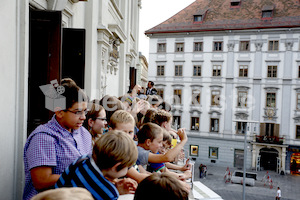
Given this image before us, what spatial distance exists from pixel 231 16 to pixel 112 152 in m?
28.3

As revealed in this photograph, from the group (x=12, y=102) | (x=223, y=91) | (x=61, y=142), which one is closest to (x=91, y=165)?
(x=61, y=142)

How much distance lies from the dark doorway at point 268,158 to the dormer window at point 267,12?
13.4 metres

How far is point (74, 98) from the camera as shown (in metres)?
2.10

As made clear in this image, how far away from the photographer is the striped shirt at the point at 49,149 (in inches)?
70.0

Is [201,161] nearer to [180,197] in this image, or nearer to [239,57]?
[239,57]

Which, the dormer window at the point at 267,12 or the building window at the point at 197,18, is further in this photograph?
the building window at the point at 197,18

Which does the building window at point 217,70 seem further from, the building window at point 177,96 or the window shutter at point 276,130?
the window shutter at point 276,130

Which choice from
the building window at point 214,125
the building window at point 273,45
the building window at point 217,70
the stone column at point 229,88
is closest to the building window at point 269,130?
the stone column at point 229,88

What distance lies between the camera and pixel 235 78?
84.2 feet

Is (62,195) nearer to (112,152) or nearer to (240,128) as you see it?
(112,152)

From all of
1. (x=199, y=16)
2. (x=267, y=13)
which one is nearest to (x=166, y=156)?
(x=199, y=16)

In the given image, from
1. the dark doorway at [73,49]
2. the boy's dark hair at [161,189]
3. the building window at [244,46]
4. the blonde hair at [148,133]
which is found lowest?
the boy's dark hair at [161,189]

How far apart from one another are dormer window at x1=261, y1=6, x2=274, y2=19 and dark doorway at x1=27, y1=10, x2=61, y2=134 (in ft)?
88.1

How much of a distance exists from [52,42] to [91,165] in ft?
7.05
